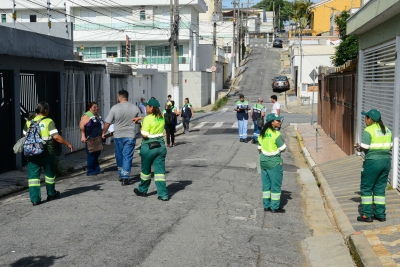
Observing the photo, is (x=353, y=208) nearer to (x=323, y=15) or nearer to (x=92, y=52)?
(x=92, y=52)

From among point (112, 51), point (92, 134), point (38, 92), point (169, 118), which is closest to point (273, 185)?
point (92, 134)

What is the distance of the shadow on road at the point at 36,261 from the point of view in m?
6.70

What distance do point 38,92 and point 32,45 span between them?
1.80 m

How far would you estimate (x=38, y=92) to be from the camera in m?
17.2

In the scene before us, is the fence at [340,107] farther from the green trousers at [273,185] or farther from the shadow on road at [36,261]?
the shadow on road at [36,261]

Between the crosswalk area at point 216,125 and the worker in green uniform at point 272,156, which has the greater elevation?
the worker in green uniform at point 272,156

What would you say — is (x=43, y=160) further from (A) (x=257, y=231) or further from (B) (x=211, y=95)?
(B) (x=211, y=95)

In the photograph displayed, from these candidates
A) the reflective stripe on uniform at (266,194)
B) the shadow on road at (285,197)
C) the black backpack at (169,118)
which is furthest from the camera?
the black backpack at (169,118)

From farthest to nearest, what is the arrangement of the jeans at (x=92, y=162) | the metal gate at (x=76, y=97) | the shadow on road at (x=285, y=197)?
the metal gate at (x=76, y=97) < the jeans at (x=92, y=162) < the shadow on road at (x=285, y=197)

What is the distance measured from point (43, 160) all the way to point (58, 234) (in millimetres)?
2567

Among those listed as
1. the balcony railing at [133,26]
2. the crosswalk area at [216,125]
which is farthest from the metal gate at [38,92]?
the balcony railing at [133,26]

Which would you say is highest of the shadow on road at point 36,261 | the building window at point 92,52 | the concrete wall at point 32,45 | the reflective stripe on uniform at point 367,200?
the building window at point 92,52

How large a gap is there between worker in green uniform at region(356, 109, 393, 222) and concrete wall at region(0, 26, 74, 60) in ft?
29.7

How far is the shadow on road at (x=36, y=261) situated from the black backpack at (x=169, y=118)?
14.0 m
